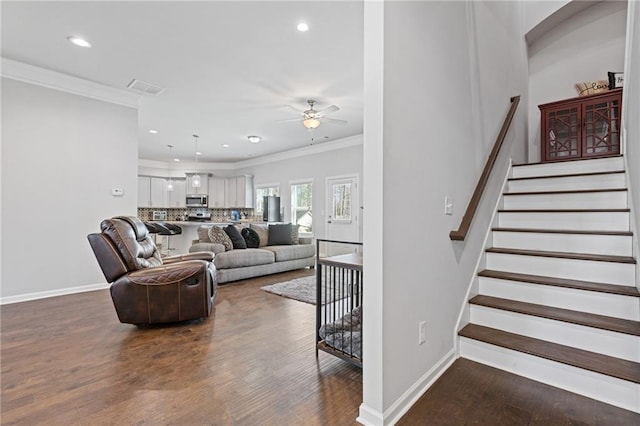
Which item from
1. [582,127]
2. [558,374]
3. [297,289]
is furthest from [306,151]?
[558,374]

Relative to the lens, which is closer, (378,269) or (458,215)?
(378,269)

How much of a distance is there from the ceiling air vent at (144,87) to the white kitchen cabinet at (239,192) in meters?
5.37

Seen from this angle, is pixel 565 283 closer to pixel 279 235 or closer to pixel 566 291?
pixel 566 291

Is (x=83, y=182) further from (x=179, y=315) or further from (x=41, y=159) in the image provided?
(x=179, y=315)

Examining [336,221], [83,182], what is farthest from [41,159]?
[336,221]

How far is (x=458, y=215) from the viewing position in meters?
2.30

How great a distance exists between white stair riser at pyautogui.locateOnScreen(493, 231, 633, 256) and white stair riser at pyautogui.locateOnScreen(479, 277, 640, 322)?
517mm

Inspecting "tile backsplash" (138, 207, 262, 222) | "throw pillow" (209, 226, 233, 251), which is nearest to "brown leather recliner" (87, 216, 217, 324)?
"throw pillow" (209, 226, 233, 251)

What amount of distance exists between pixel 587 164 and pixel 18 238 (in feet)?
22.3

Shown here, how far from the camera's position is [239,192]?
32.7 ft

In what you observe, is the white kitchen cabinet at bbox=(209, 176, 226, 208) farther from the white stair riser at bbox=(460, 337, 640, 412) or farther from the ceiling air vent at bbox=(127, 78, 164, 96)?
the white stair riser at bbox=(460, 337, 640, 412)

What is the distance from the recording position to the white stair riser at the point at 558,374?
5.36 ft

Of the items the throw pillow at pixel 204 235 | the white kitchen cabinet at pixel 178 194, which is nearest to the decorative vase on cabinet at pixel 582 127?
the throw pillow at pixel 204 235

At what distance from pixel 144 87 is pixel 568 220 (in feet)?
18.0
